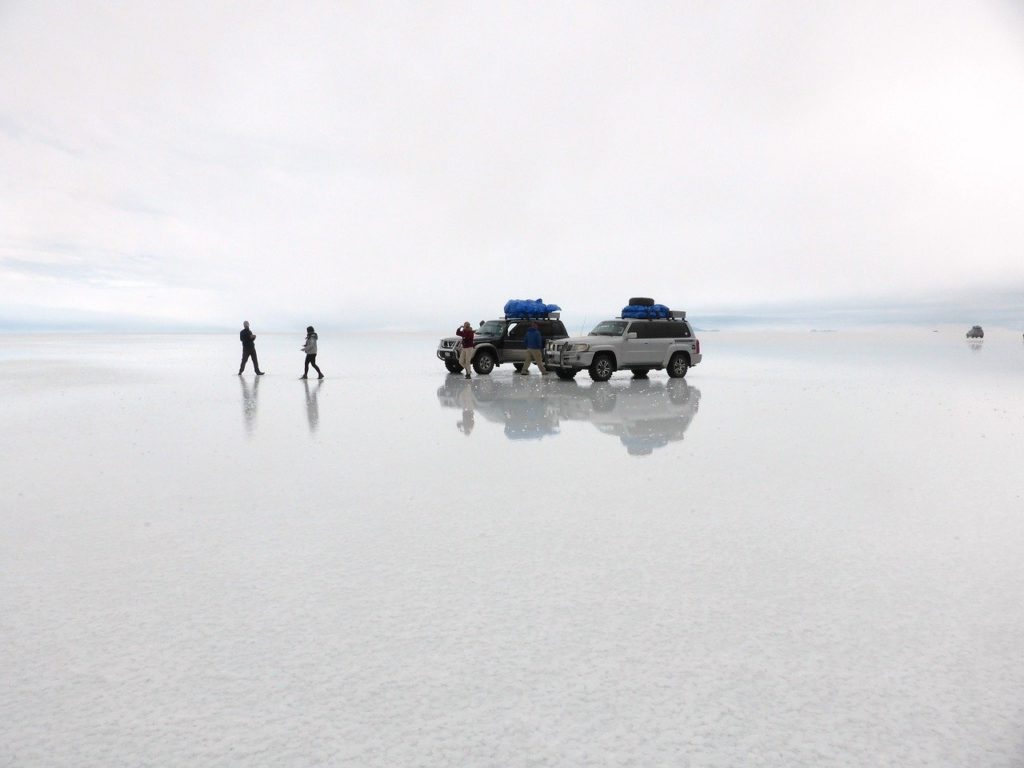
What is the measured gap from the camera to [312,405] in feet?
55.2

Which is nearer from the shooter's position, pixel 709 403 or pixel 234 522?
pixel 234 522

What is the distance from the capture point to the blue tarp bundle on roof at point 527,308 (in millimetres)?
27875

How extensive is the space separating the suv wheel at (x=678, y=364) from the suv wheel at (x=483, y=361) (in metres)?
7.18

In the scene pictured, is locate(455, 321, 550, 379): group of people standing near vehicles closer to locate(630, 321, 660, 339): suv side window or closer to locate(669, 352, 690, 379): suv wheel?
locate(630, 321, 660, 339): suv side window

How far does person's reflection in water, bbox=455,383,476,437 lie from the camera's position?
1305cm

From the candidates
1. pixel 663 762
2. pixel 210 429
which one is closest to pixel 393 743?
pixel 663 762

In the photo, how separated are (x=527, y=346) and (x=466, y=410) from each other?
1117cm

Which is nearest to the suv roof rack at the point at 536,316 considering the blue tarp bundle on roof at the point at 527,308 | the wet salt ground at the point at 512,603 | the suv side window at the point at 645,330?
the blue tarp bundle on roof at the point at 527,308

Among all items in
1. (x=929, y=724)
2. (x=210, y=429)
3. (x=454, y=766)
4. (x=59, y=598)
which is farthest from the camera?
(x=210, y=429)

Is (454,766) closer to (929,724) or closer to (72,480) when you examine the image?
(929,724)

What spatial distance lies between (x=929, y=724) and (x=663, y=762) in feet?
4.56

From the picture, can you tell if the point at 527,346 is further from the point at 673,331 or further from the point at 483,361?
the point at 673,331

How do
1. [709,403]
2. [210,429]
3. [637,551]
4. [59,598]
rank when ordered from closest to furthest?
[59,598]
[637,551]
[210,429]
[709,403]

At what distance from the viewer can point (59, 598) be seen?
4.96 metres
